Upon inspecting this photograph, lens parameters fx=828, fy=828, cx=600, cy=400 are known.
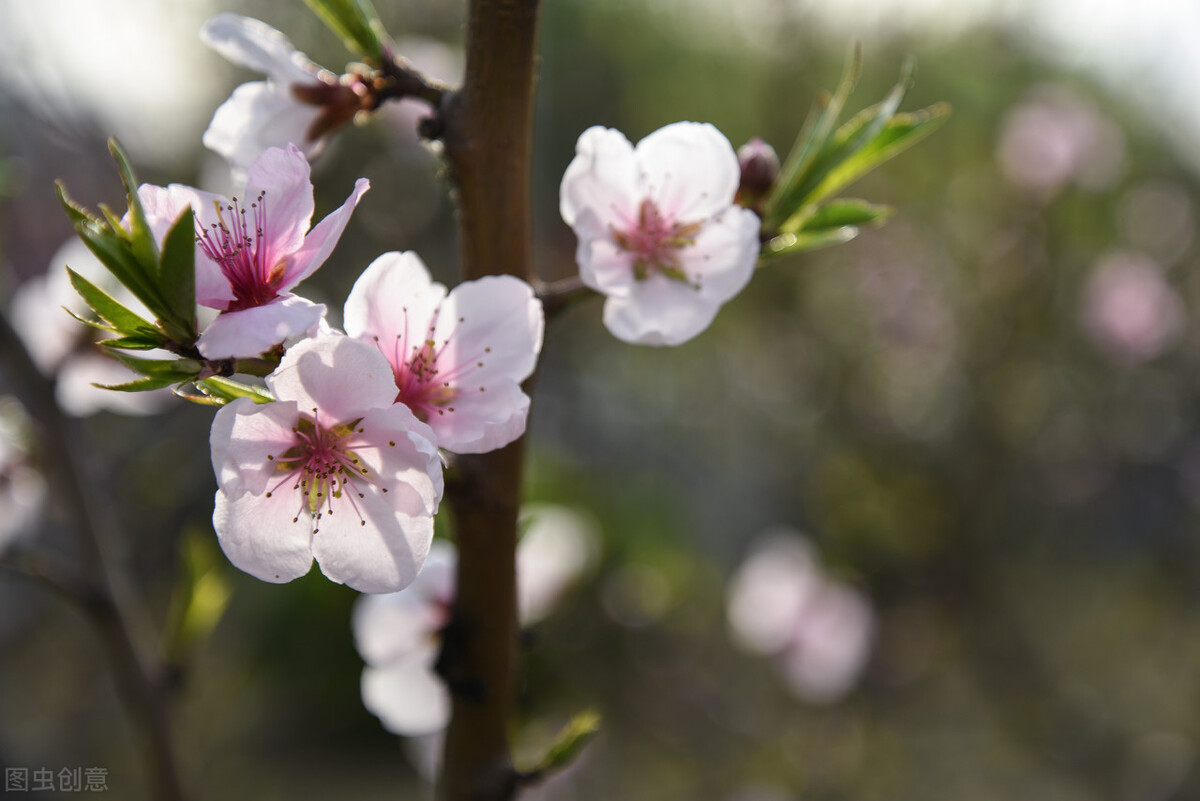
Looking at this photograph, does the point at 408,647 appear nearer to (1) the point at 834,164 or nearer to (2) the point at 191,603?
(2) the point at 191,603

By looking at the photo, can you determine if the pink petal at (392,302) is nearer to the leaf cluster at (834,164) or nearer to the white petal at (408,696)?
the leaf cluster at (834,164)

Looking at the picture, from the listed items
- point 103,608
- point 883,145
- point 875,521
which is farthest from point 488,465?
point 875,521

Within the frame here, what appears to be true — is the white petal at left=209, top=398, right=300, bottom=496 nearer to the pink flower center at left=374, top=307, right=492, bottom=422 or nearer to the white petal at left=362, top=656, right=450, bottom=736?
the pink flower center at left=374, top=307, right=492, bottom=422

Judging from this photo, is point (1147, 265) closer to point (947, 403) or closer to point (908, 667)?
point (947, 403)

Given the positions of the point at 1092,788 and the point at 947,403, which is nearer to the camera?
the point at 1092,788

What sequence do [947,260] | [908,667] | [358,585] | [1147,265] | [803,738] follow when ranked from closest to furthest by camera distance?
[358,585], [803,738], [908,667], [1147,265], [947,260]

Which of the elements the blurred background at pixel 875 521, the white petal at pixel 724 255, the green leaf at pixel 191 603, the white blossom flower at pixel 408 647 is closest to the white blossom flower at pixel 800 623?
the blurred background at pixel 875 521

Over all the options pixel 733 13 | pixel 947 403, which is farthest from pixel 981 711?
pixel 733 13
